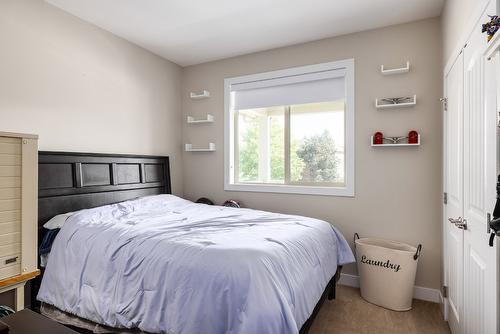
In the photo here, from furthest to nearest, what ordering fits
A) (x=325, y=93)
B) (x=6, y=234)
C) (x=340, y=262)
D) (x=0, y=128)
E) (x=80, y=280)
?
(x=325, y=93)
(x=340, y=262)
(x=0, y=128)
(x=80, y=280)
(x=6, y=234)

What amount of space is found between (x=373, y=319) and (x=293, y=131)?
2.18 metres

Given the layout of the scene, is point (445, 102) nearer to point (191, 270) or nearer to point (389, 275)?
point (389, 275)

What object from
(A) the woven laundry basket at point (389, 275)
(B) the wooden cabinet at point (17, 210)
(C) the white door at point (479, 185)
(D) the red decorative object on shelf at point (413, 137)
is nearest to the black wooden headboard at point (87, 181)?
(B) the wooden cabinet at point (17, 210)

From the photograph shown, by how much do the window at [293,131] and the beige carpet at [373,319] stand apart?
3.73 feet

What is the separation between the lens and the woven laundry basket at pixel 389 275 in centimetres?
252

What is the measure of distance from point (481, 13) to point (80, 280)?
2931mm

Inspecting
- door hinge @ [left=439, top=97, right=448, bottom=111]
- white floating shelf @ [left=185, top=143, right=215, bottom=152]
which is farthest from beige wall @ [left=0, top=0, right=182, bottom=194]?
door hinge @ [left=439, top=97, right=448, bottom=111]

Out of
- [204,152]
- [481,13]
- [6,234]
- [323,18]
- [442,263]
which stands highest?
[323,18]

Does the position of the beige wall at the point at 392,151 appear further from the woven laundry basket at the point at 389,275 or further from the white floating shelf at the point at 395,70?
the woven laundry basket at the point at 389,275

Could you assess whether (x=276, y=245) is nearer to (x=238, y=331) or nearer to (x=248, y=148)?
(x=238, y=331)

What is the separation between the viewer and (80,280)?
1.99 meters

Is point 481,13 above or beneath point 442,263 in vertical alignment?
above

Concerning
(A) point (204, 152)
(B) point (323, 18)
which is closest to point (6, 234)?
(A) point (204, 152)

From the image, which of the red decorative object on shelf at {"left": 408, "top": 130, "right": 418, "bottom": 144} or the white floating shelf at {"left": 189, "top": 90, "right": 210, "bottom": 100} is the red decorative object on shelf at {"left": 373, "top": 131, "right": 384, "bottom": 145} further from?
the white floating shelf at {"left": 189, "top": 90, "right": 210, "bottom": 100}
